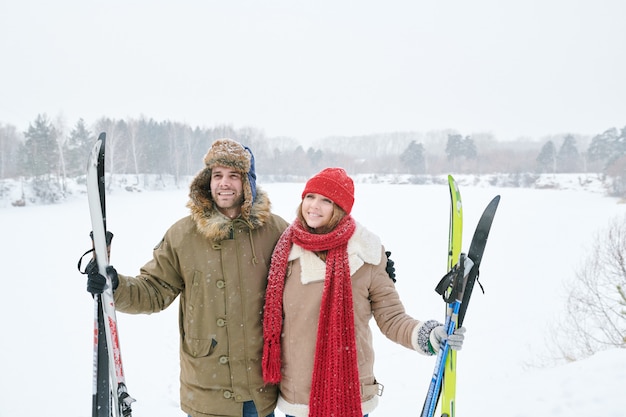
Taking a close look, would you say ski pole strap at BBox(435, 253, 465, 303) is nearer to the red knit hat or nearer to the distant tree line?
the red knit hat

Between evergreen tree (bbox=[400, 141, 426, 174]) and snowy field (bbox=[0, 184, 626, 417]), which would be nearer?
snowy field (bbox=[0, 184, 626, 417])

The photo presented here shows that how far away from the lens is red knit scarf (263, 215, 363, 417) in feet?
5.58

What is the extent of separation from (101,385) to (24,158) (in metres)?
37.4

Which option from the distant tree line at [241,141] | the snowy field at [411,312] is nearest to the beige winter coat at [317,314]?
the snowy field at [411,312]

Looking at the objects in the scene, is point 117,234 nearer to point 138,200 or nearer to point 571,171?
point 138,200

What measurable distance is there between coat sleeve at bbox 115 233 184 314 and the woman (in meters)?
0.45

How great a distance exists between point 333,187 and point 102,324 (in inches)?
47.0

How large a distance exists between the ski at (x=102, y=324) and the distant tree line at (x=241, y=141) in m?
33.5

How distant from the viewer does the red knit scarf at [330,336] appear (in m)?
1.70

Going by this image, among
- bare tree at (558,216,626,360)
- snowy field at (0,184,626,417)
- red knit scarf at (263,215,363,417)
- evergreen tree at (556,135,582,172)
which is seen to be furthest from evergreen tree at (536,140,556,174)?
red knit scarf at (263,215,363,417)

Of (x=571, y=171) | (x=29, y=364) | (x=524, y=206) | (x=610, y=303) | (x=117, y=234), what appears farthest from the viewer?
(x=571, y=171)

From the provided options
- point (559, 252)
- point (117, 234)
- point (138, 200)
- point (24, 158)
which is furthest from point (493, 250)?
point (24, 158)

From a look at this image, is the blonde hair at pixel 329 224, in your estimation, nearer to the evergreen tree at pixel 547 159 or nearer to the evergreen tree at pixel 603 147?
the evergreen tree at pixel 547 159

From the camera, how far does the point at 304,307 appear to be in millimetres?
1746
